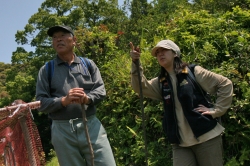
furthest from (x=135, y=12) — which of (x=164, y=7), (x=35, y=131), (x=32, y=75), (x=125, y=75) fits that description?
(x=35, y=131)

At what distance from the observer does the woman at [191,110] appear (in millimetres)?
2854

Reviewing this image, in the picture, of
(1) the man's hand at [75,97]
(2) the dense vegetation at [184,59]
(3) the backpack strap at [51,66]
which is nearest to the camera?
(1) the man's hand at [75,97]

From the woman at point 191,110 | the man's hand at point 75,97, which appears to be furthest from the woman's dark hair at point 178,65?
the man's hand at point 75,97

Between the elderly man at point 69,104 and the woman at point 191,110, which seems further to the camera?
the woman at point 191,110

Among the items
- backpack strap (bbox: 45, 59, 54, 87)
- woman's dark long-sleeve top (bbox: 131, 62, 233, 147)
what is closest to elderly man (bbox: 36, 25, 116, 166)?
backpack strap (bbox: 45, 59, 54, 87)

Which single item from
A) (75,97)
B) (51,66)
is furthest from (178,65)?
(51,66)

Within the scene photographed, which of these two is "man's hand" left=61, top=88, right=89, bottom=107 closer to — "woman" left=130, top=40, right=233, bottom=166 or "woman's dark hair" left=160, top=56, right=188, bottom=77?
"woman" left=130, top=40, right=233, bottom=166

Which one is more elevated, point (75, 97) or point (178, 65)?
point (178, 65)

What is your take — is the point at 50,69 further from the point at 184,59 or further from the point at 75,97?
the point at 184,59

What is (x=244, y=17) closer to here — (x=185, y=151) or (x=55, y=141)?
(x=185, y=151)

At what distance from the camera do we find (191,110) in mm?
2850

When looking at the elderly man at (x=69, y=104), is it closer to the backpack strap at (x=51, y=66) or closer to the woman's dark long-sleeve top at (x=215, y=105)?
the backpack strap at (x=51, y=66)

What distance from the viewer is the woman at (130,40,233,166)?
112 inches

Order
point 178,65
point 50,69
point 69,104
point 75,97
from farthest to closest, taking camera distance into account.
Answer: point 178,65
point 50,69
point 69,104
point 75,97
